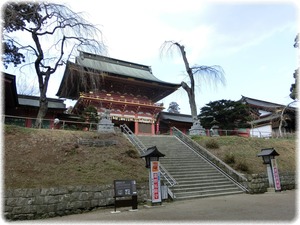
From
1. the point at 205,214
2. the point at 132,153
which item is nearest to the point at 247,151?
the point at 132,153

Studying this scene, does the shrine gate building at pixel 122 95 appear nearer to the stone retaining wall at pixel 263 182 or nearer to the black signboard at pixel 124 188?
the stone retaining wall at pixel 263 182

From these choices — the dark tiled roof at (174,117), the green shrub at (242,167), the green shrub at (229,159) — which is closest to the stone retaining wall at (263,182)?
the green shrub at (242,167)

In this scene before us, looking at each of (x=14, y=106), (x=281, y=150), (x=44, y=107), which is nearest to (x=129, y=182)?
(x=44, y=107)

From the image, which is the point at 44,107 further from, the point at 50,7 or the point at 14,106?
the point at 14,106

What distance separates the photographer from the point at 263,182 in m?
11.2

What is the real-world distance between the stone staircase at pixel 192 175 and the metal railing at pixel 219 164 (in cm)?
22

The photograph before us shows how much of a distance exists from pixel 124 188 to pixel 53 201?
2195mm

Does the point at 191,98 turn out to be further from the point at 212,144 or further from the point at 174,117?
the point at 174,117

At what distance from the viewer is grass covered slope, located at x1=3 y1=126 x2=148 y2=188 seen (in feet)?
25.8

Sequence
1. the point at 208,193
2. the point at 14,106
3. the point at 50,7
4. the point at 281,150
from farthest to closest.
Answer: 1. the point at 14,106
2. the point at 281,150
3. the point at 50,7
4. the point at 208,193

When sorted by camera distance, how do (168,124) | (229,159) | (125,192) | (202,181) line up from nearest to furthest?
(125,192) → (202,181) → (229,159) → (168,124)

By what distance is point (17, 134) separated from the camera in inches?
397

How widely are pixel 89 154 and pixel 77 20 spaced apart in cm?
698

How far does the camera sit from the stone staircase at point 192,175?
961 centimetres
